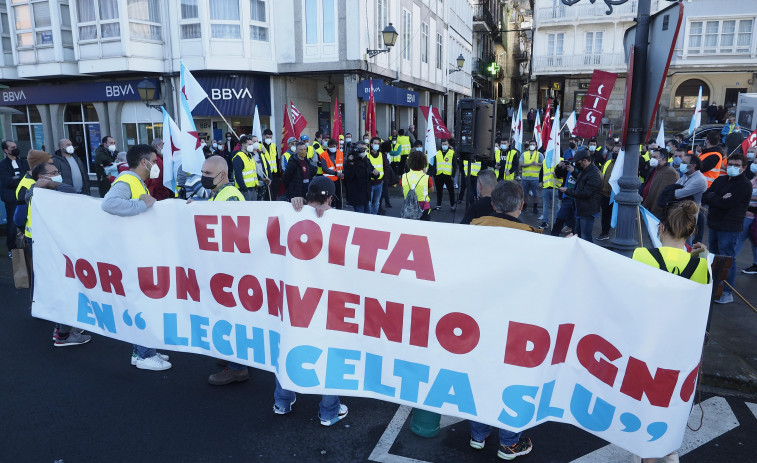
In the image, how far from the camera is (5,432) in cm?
400

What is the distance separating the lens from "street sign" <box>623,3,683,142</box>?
13.9ft

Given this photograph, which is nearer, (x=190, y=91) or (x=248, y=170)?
(x=190, y=91)

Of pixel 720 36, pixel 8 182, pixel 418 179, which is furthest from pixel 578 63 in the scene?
pixel 8 182

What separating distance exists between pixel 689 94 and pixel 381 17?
1020 inches

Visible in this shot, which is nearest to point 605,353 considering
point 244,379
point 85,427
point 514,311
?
point 514,311

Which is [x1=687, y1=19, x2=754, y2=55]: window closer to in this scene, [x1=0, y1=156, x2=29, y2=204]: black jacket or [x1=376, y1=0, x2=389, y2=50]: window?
[x1=376, y1=0, x2=389, y2=50]: window

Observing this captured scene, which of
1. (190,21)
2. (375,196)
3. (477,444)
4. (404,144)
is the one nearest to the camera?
(477,444)

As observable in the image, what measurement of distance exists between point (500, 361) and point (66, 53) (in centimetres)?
2338

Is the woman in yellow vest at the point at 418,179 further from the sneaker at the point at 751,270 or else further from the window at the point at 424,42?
the window at the point at 424,42

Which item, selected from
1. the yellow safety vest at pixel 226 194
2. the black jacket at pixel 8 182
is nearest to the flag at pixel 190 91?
the yellow safety vest at pixel 226 194

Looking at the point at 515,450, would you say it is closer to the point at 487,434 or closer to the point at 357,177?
the point at 487,434

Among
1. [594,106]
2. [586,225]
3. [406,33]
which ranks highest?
[406,33]

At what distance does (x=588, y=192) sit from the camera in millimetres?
8961

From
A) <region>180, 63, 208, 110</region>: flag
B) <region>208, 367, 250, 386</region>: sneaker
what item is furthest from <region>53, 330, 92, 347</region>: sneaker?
<region>180, 63, 208, 110</region>: flag
